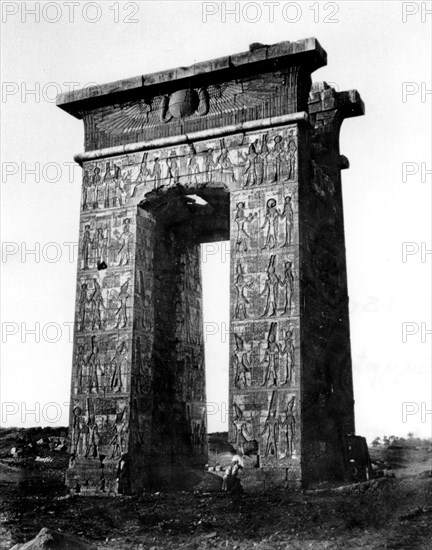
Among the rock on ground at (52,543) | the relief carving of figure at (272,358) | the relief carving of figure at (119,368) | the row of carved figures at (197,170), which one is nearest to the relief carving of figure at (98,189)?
the row of carved figures at (197,170)

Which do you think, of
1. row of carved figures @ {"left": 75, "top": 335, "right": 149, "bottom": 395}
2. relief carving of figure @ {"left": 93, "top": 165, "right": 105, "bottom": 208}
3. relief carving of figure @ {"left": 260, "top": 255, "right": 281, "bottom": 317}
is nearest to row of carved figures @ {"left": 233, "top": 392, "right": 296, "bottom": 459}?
relief carving of figure @ {"left": 260, "top": 255, "right": 281, "bottom": 317}

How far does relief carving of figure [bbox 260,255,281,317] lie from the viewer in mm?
11742

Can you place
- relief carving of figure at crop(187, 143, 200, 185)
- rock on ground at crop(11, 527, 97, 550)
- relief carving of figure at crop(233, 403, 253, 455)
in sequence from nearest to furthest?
rock on ground at crop(11, 527, 97, 550), relief carving of figure at crop(233, 403, 253, 455), relief carving of figure at crop(187, 143, 200, 185)

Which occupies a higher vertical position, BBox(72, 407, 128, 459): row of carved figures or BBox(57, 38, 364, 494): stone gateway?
BBox(57, 38, 364, 494): stone gateway

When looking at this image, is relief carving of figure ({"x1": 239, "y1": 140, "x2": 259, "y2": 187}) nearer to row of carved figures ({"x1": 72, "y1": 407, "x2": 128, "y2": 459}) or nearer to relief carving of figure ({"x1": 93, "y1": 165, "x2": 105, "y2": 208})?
relief carving of figure ({"x1": 93, "y1": 165, "x2": 105, "y2": 208})

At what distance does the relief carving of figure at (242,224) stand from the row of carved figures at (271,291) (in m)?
0.34

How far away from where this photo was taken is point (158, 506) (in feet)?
35.3

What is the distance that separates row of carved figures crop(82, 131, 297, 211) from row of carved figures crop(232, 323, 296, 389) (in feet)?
8.20

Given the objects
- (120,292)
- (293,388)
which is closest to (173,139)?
(120,292)

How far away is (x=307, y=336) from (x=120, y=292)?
334cm

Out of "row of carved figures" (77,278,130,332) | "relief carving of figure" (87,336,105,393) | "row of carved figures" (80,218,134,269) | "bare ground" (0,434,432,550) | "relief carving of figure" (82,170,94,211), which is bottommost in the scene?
"bare ground" (0,434,432,550)

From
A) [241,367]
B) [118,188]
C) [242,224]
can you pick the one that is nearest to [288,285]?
[242,224]

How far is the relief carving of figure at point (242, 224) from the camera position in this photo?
40.0 feet

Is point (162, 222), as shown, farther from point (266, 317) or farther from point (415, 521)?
point (415, 521)
